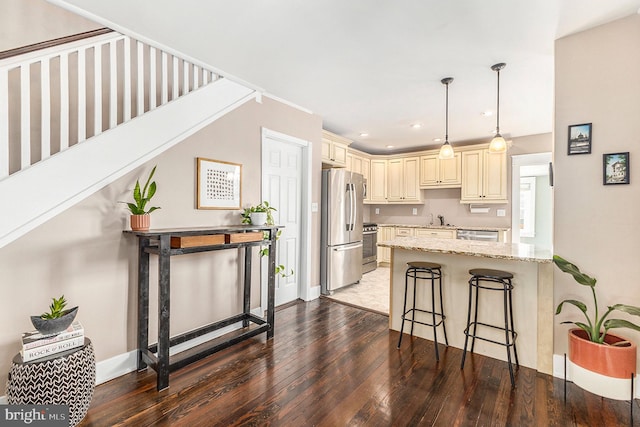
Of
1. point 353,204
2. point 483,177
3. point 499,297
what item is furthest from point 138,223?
point 483,177

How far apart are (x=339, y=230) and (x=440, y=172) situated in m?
2.72

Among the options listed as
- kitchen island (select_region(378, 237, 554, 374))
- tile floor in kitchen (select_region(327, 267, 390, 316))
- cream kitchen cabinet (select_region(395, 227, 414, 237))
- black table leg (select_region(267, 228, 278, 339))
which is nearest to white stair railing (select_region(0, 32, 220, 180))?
black table leg (select_region(267, 228, 278, 339))

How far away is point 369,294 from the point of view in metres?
4.41

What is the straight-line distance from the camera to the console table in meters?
2.09

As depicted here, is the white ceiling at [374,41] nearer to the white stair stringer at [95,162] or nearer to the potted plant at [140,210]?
the white stair stringer at [95,162]

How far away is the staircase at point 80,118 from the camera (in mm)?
1795

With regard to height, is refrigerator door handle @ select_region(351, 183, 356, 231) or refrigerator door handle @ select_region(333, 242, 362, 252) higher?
refrigerator door handle @ select_region(351, 183, 356, 231)

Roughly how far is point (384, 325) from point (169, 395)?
7.05 feet

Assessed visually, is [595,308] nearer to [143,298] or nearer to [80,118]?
[143,298]

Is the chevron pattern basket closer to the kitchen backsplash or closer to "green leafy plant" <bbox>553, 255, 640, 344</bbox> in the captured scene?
"green leafy plant" <bbox>553, 255, 640, 344</bbox>

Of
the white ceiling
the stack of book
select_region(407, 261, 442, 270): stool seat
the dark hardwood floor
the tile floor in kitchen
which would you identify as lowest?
the dark hardwood floor

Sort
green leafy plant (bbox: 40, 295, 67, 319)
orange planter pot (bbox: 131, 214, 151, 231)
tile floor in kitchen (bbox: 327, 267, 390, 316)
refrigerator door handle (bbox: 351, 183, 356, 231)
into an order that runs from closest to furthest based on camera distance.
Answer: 1. green leafy plant (bbox: 40, 295, 67, 319)
2. orange planter pot (bbox: 131, 214, 151, 231)
3. tile floor in kitchen (bbox: 327, 267, 390, 316)
4. refrigerator door handle (bbox: 351, 183, 356, 231)

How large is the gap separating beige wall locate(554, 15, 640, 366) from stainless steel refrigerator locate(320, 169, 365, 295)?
2.60m

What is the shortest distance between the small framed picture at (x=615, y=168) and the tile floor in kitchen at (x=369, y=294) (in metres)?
2.44
